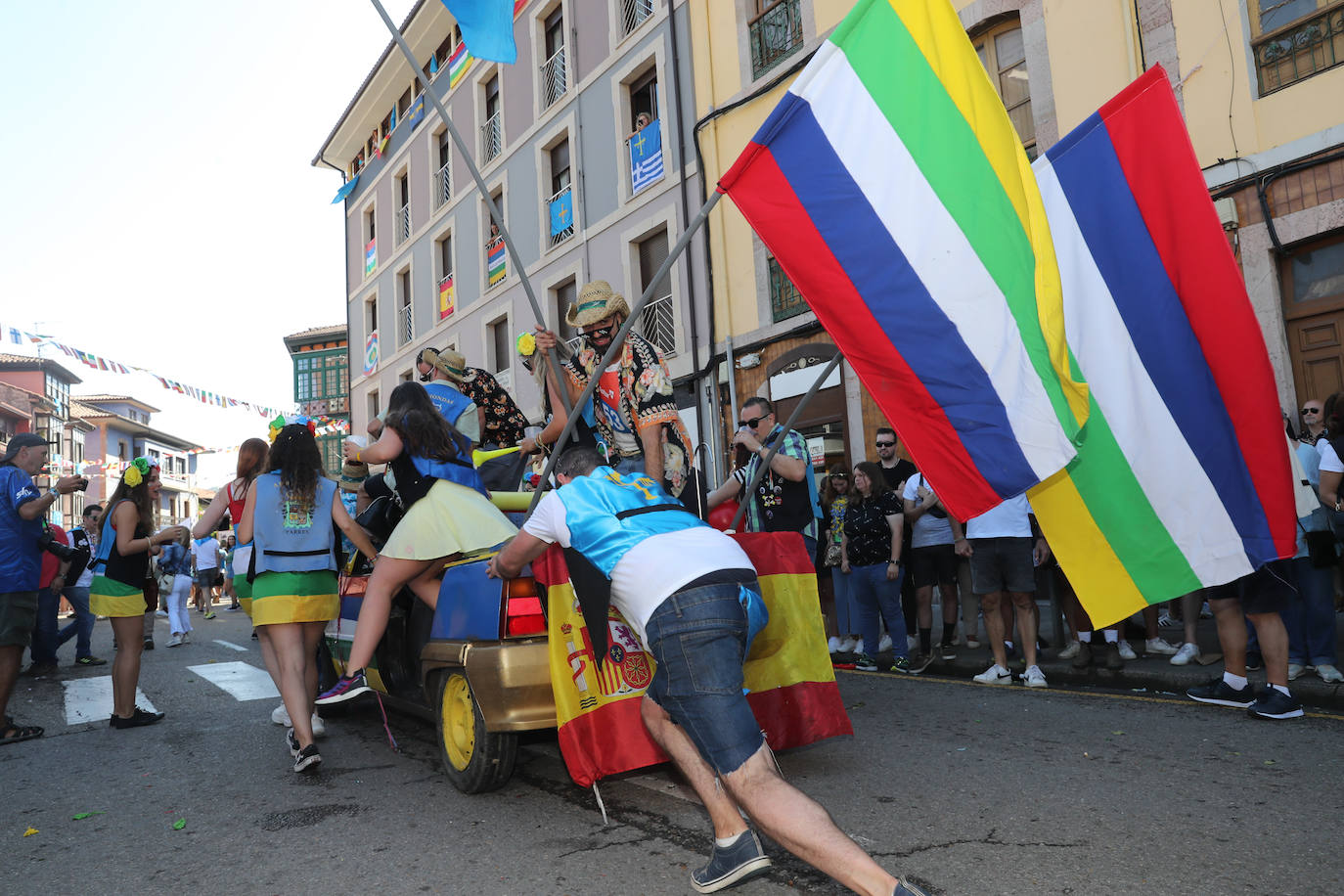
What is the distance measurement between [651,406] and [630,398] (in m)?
0.14

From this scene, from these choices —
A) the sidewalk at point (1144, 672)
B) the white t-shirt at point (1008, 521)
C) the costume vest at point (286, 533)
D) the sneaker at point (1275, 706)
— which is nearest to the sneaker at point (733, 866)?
the costume vest at point (286, 533)

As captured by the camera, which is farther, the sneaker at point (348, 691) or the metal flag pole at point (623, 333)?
the sneaker at point (348, 691)

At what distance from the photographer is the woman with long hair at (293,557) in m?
4.80

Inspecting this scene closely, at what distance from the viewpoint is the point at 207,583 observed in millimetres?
20453

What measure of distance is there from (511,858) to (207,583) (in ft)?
65.2

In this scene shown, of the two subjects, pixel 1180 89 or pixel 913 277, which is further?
pixel 1180 89

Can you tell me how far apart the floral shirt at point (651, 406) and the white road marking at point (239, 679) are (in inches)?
177

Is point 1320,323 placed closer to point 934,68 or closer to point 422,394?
point 934,68

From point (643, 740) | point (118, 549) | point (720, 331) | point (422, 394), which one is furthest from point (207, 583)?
point (643, 740)

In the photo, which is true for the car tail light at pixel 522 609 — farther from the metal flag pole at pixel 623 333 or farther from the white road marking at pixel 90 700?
the white road marking at pixel 90 700

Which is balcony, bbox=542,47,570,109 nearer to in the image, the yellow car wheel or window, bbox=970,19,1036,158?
window, bbox=970,19,1036,158

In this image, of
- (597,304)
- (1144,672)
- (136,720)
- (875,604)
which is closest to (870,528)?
(875,604)

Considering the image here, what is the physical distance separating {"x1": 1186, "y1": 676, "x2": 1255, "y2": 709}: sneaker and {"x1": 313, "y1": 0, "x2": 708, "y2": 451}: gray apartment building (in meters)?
10.4

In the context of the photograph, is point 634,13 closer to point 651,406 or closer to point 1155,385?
point 651,406
